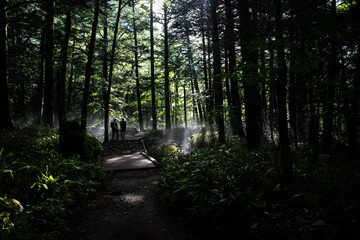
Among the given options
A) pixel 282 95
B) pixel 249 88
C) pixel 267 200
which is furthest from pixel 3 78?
pixel 267 200

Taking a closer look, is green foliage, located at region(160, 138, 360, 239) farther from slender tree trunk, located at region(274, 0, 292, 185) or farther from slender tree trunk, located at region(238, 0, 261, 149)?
slender tree trunk, located at region(238, 0, 261, 149)

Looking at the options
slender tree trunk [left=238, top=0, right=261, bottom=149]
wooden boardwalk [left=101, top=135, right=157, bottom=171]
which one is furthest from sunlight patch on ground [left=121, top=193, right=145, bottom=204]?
slender tree trunk [left=238, top=0, right=261, bottom=149]

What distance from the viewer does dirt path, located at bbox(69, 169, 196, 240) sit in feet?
13.7

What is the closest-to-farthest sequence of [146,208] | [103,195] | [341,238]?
[341,238] → [146,208] → [103,195]

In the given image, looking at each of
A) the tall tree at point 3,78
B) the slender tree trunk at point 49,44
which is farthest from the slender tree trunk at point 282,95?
the slender tree trunk at point 49,44

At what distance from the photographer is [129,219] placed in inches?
191

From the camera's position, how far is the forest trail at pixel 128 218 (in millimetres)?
4195

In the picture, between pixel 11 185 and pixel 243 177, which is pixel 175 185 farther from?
pixel 11 185

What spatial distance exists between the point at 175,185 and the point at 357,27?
533 centimetres

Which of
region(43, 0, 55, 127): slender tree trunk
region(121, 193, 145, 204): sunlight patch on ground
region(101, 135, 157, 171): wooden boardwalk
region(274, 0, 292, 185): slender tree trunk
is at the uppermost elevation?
region(43, 0, 55, 127): slender tree trunk

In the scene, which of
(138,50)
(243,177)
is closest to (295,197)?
(243,177)

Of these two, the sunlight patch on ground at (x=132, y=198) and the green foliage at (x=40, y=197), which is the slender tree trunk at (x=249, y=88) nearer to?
the sunlight patch on ground at (x=132, y=198)

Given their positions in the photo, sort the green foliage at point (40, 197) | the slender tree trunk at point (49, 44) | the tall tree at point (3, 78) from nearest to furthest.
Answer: the green foliage at point (40, 197), the tall tree at point (3, 78), the slender tree trunk at point (49, 44)

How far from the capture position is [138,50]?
2522 cm
